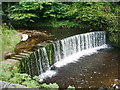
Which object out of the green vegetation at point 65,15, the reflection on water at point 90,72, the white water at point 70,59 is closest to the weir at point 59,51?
the white water at point 70,59

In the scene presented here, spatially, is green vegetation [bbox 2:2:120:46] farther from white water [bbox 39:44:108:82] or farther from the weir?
white water [bbox 39:44:108:82]

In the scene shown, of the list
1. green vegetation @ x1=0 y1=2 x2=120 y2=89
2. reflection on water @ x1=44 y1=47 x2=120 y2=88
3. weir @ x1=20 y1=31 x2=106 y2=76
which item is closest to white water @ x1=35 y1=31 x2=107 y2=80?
weir @ x1=20 y1=31 x2=106 y2=76

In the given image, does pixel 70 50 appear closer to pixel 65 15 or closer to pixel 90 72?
pixel 90 72

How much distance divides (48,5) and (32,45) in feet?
16.4

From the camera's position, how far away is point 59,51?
6.82m

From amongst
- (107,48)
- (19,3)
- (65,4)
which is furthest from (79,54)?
(19,3)

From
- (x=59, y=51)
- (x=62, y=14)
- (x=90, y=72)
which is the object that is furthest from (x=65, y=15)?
(x=90, y=72)

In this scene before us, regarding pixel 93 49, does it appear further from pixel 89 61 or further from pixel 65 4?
pixel 65 4

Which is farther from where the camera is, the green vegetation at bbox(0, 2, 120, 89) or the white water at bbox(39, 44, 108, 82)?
the green vegetation at bbox(0, 2, 120, 89)

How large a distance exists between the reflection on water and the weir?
604mm

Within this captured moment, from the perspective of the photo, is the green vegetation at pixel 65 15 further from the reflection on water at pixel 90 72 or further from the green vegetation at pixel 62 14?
the reflection on water at pixel 90 72

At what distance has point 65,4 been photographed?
10641 millimetres

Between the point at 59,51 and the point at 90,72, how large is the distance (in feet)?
5.77

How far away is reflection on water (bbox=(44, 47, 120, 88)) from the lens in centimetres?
477
